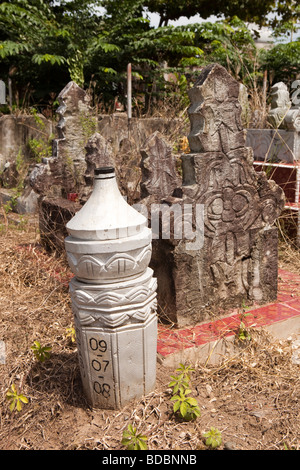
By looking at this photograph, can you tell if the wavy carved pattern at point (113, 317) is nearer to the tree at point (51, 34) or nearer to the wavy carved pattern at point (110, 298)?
the wavy carved pattern at point (110, 298)

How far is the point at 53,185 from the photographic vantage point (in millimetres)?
5113

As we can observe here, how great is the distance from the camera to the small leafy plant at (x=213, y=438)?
7.00 ft

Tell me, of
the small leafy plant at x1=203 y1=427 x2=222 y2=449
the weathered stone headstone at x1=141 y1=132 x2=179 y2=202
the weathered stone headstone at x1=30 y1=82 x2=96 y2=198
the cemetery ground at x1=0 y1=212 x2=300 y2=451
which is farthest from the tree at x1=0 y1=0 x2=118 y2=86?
the small leafy plant at x1=203 y1=427 x2=222 y2=449

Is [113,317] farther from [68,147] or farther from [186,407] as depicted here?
[68,147]

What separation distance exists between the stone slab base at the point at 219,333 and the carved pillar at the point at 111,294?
1.68 ft

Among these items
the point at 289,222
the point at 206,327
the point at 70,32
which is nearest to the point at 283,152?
the point at 289,222

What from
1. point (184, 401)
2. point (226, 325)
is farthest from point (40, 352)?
point (226, 325)

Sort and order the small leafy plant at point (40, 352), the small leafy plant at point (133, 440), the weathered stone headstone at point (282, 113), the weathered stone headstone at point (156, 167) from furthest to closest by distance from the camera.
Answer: the weathered stone headstone at point (282, 113) → the weathered stone headstone at point (156, 167) → the small leafy plant at point (40, 352) → the small leafy plant at point (133, 440)

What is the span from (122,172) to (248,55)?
8891 mm

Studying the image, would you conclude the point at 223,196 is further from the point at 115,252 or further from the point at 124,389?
the point at 124,389

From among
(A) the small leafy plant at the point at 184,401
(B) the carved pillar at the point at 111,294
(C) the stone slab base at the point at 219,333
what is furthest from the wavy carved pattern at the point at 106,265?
(C) the stone slab base at the point at 219,333

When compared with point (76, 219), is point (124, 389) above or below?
below

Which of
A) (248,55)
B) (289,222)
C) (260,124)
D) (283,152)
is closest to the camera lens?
(289,222)

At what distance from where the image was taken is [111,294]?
219cm
